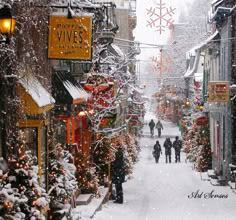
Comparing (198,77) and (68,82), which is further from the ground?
(68,82)

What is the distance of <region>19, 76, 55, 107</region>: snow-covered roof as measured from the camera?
40.7 feet

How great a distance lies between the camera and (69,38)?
45.0 feet

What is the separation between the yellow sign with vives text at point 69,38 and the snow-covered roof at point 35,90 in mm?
715

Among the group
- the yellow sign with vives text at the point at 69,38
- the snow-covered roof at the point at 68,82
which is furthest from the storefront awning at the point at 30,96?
the snow-covered roof at the point at 68,82

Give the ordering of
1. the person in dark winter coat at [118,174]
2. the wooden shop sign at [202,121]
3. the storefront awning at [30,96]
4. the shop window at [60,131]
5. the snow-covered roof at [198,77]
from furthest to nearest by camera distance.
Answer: the snow-covered roof at [198,77]
the wooden shop sign at [202,121]
the person in dark winter coat at [118,174]
the shop window at [60,131]
the storefront awning at [30,96]

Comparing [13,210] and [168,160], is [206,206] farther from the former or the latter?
[168,160]

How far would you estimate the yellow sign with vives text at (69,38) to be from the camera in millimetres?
13539

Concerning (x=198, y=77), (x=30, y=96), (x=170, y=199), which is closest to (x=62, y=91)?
(x=30, y=96)

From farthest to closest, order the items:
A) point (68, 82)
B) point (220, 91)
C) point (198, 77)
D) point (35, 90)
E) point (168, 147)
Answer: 1. point (198, 77)
2. point (168, 147)
3. point (220, 91)
4. point (68, 82)
5. point (35, 90)

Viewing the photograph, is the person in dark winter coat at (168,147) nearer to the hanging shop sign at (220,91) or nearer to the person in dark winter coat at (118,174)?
the hanging shop sign at (220,91)

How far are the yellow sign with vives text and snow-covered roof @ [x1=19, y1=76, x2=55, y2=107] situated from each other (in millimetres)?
715

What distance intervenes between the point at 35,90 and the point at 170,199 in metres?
12.9

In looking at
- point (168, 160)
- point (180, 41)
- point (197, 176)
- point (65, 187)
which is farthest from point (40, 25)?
point (180, 41)

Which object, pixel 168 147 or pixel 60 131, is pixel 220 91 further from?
pixel 168 147
